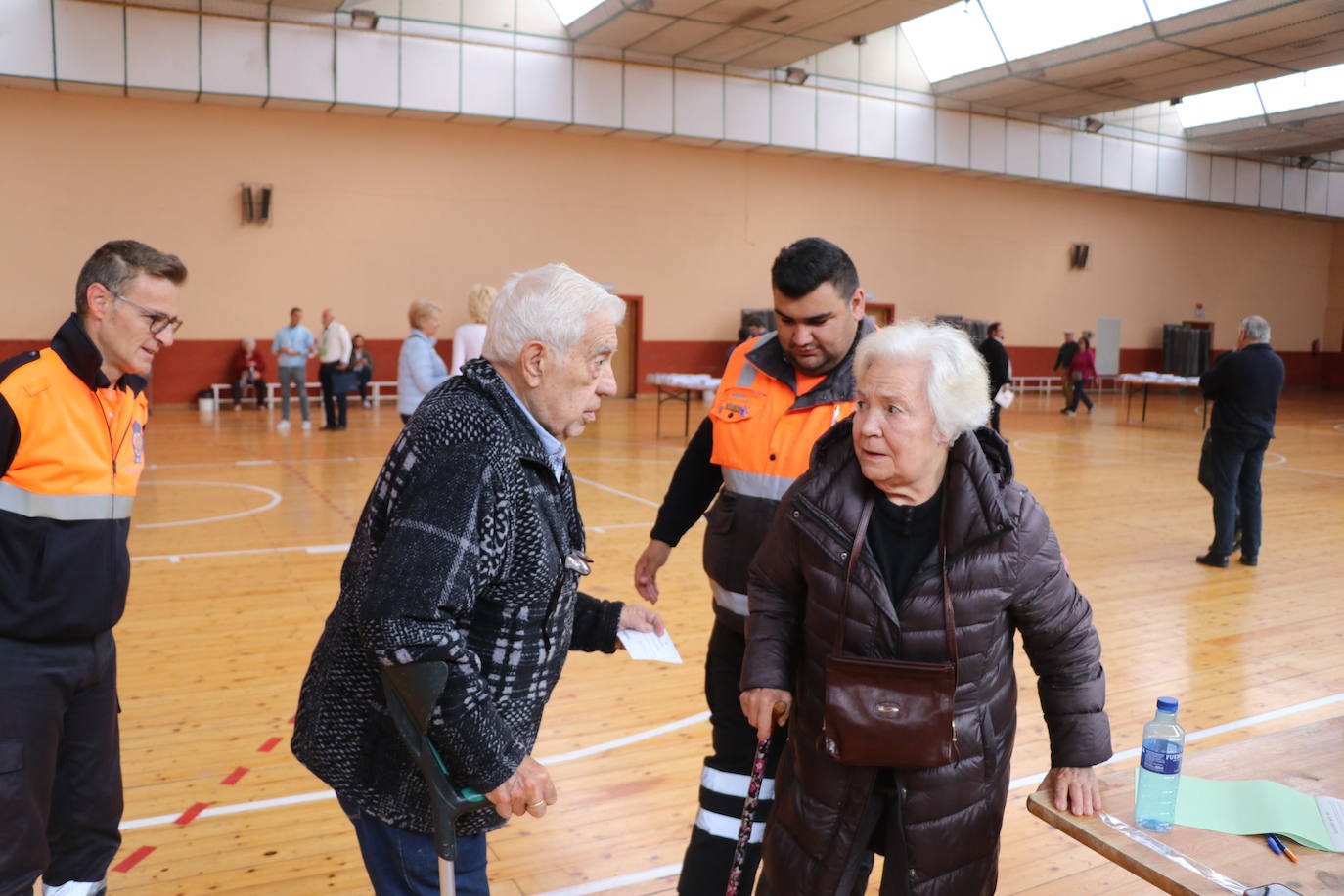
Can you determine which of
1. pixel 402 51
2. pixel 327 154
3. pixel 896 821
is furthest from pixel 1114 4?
pixel 896 821

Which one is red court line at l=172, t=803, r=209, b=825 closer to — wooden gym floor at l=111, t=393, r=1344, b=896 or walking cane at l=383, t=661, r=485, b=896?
wooden gym floor at l=111, t=393, r=1344, b=896

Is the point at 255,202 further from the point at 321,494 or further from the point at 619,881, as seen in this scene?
the point at 619,881

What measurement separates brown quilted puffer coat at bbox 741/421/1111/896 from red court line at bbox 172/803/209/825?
7.69 feet

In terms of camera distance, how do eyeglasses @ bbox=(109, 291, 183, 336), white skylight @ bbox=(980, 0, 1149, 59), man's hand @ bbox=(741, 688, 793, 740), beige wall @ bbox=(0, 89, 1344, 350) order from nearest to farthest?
man's hand @ bbox=(741, 688, 793, 740)
eyeglasses @ bbox=(109, 291, 183, 336)
beige wall @ bbox=(0, 89, 1344, 350)
white skylight @ bbox=(980, 0, 1149, 59)

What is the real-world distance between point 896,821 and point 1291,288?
3316cm

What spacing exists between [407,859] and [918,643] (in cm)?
108

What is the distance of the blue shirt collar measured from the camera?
2.00 meters

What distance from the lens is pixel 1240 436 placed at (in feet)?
25.9

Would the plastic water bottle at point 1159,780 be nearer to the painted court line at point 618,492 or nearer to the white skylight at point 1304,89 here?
the painted court line at point 618,492

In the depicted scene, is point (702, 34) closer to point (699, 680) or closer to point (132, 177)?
point (132, 177)

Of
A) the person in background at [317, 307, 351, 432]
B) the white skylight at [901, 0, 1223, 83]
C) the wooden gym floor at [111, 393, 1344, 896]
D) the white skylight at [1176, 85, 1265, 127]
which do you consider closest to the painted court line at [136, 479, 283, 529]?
the wooden gym floor at [111, 393, 1344, 896]

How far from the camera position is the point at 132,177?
16844mm

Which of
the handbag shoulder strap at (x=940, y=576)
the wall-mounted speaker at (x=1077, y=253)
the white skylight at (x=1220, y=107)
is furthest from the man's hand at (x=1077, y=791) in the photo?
the wall-mounted speaker at (x=1077, y=253)

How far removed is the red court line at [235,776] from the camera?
158 inches
